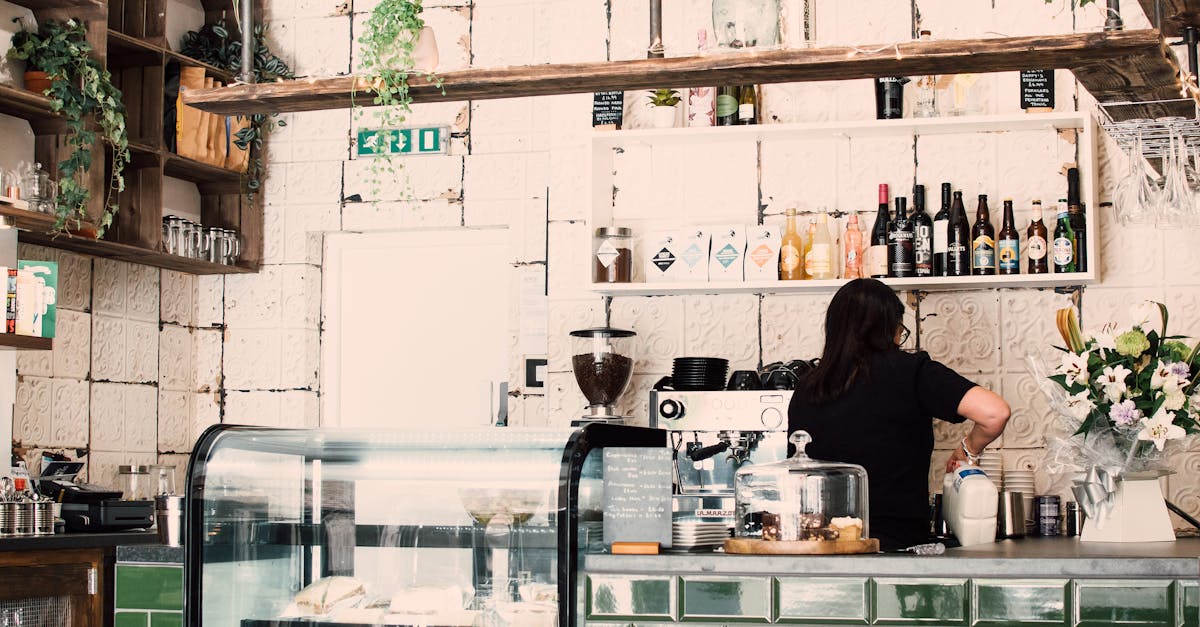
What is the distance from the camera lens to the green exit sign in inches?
223

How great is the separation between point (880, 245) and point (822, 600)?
2.07 metres

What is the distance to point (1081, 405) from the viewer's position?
11.0ft

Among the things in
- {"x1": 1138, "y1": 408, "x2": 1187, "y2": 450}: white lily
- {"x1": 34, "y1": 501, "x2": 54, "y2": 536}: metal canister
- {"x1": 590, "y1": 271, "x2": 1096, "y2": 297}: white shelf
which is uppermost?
{"x1": 590, "y1": 271, "x2": 1096, "y2": 297}: white shelf

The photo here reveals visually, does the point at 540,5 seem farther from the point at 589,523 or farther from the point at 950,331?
the point at 589,523

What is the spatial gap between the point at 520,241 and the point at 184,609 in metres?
2.64

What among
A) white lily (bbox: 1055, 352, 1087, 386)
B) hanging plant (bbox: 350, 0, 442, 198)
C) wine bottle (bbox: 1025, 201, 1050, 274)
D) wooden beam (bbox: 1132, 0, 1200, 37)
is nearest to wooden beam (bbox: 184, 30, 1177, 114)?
hanging plant (bbox: 350, 0, 442, 198)

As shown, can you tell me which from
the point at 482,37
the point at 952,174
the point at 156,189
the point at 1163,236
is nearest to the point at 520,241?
the point at 482,37

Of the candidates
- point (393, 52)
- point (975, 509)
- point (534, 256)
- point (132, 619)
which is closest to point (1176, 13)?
point (975, 509)

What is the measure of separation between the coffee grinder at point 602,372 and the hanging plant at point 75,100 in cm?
172

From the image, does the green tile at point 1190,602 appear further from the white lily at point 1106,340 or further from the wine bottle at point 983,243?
the wine bottle at point 983,243

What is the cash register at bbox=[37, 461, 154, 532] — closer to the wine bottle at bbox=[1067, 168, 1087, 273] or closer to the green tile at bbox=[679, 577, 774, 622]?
the green tile at bbox=[679, 577, 774, 622]

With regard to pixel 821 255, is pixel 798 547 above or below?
below

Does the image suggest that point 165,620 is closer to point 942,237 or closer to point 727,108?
point 727,108

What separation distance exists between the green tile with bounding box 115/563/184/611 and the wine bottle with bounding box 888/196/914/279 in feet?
8.39
